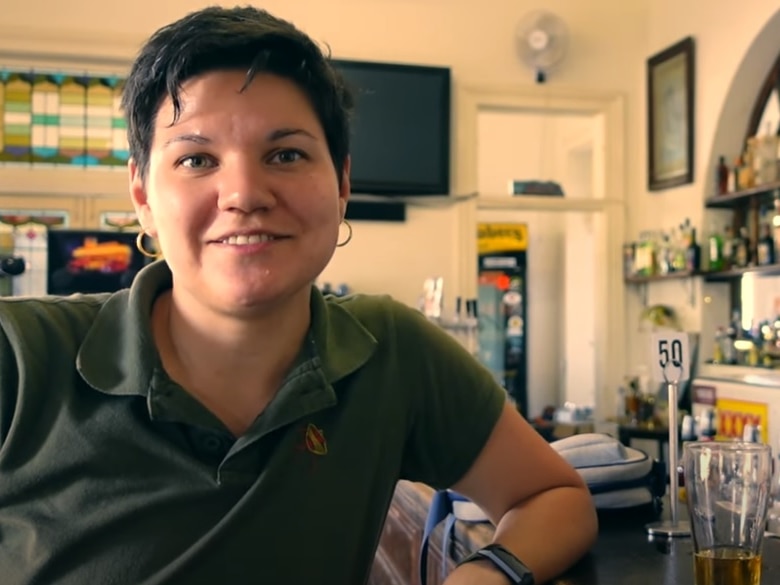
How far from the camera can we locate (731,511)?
95 cm

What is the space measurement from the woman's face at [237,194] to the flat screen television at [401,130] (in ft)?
12.0

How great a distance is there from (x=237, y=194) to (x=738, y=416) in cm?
236

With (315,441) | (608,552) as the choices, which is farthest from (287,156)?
(608,552)

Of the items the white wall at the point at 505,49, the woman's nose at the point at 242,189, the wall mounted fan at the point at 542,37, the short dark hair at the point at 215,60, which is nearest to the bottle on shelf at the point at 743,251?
the white wall at the point at 505,49

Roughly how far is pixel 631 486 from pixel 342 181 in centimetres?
65

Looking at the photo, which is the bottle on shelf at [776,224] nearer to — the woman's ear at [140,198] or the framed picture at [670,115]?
the framed picture at [670,115]

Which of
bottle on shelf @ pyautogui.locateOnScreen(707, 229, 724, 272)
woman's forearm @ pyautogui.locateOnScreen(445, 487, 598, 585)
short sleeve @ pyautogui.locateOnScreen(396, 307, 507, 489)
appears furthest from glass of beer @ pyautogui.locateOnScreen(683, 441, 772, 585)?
bottle on shelf @ pyautogui.locateOnScreen(707, 229, 724, 272)

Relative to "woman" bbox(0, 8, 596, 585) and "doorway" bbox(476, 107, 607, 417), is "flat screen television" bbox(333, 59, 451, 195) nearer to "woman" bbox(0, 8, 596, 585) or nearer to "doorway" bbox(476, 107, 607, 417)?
"doorway" bbox(476, 107, 607, 417)

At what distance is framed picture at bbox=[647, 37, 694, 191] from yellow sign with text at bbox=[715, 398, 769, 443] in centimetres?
190

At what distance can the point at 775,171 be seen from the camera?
3975mm

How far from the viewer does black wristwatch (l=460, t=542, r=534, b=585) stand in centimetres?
102

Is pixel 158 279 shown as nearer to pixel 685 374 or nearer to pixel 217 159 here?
pixel 217 159

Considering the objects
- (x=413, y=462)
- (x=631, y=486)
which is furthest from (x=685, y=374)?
(x=413, y=462)

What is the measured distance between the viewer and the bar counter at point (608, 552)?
104 cm
